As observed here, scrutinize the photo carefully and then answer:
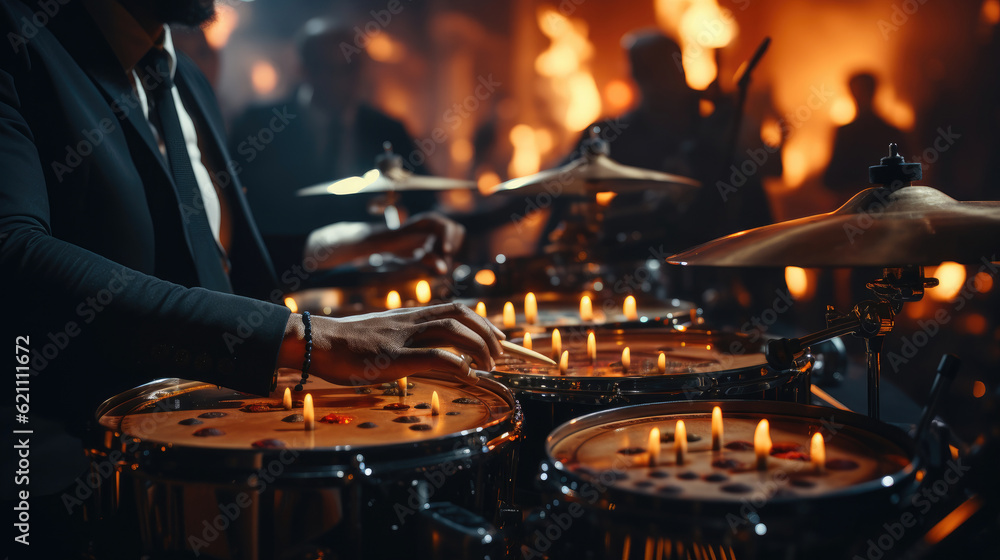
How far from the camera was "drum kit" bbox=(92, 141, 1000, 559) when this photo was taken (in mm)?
709

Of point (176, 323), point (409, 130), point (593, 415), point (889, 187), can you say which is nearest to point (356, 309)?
point (176, 323)

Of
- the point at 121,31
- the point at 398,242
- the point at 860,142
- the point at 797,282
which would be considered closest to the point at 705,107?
the point at 860,142

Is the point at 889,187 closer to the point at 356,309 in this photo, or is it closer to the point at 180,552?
the point at 180,552

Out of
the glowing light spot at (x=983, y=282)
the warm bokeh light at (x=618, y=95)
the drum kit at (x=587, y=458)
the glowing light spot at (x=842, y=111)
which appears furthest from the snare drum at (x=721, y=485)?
the warm bokeh light at (x=618, y=95)

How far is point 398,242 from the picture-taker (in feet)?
10.7

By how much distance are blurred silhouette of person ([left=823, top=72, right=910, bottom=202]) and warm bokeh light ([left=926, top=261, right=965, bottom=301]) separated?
18.6 inches

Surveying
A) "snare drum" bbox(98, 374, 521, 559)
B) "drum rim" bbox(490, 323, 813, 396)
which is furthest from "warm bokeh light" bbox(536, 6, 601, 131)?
"snare drum" bbox(98, 374, 521, 559)

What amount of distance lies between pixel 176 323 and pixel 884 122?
113 inches

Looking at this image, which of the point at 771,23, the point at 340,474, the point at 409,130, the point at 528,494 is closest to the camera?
the point at 340,474

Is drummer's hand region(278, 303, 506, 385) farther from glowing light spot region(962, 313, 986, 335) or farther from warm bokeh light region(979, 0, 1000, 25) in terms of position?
warm bokeh light region(979, 0, 1000, 25)

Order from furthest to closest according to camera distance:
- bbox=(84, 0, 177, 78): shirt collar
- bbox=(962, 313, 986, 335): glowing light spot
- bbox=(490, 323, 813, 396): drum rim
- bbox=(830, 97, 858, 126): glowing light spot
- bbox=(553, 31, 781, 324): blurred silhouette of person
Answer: bbox=(553, 31, 781, 324): blurred silhouette of person → bbox=(830, 97, 858, 126): glowing light spot → bbox=(962, 313, 986, 335): glowing light spot → bbox=(84, 0, 177, 78): shirt collar → bbox=(490, 323, 813, 396): drum rim

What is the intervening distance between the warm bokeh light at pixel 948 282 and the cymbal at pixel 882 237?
5.93ft

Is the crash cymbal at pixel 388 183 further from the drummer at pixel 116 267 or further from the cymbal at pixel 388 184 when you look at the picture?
the drummer at pixel 116 267

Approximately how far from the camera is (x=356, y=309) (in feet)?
7.74
